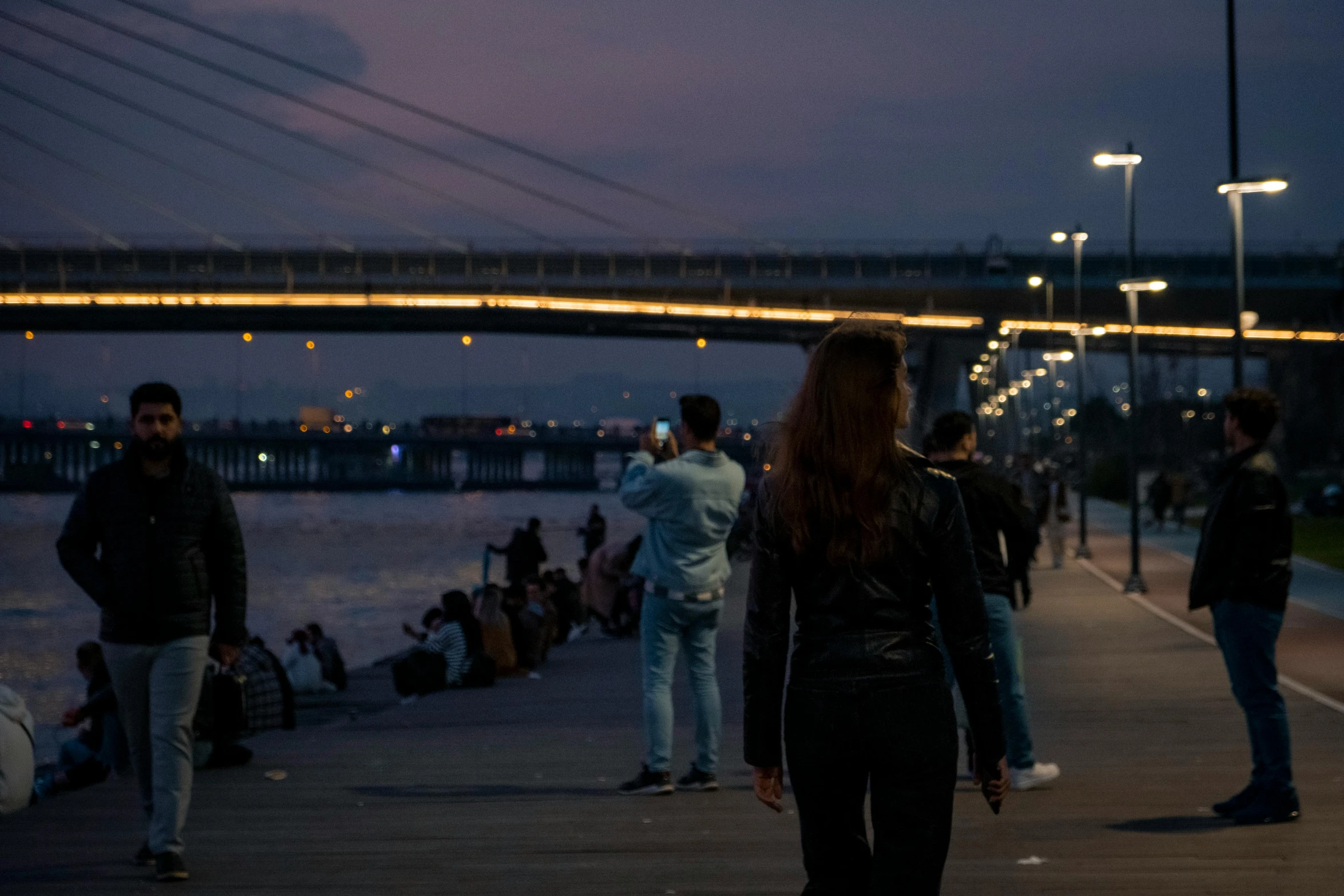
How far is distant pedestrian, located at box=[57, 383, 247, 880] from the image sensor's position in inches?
239

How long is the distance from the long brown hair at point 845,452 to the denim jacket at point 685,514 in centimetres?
381

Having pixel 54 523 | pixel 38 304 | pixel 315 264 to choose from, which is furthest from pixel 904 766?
pixel 54 523

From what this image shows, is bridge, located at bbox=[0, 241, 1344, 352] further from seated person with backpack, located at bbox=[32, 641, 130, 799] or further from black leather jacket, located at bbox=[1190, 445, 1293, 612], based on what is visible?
black leather jacket, located at bbox=[1190, 445, 1293, 612]

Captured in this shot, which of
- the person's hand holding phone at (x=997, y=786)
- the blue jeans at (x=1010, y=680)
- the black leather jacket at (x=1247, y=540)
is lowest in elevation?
the blue jeans at (x=1010, y=680)

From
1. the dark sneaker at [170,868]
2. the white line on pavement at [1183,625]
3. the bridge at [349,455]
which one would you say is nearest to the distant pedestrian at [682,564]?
the dark sneaker at [170,868]

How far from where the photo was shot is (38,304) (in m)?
67.5

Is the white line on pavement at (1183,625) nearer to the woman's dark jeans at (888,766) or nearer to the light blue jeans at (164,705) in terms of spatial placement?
the light blue jeans at (164,705)

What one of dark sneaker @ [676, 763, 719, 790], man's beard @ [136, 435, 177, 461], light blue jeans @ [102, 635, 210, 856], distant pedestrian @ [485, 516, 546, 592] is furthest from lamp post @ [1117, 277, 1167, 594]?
man's beard @ [136, 435, 177, 461]

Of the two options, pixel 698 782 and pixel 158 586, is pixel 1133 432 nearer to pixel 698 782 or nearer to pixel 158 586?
pixel 698 782

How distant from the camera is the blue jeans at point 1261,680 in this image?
22.7 ft

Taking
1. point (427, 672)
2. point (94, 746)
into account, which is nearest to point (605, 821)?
point (94, 746)

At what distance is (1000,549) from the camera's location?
7.77 metres

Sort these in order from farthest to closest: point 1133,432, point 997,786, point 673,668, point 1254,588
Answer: point 1133,432 → point 673,668 → point 1254,588 → point 997,786

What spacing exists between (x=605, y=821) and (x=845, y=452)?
3913mm
